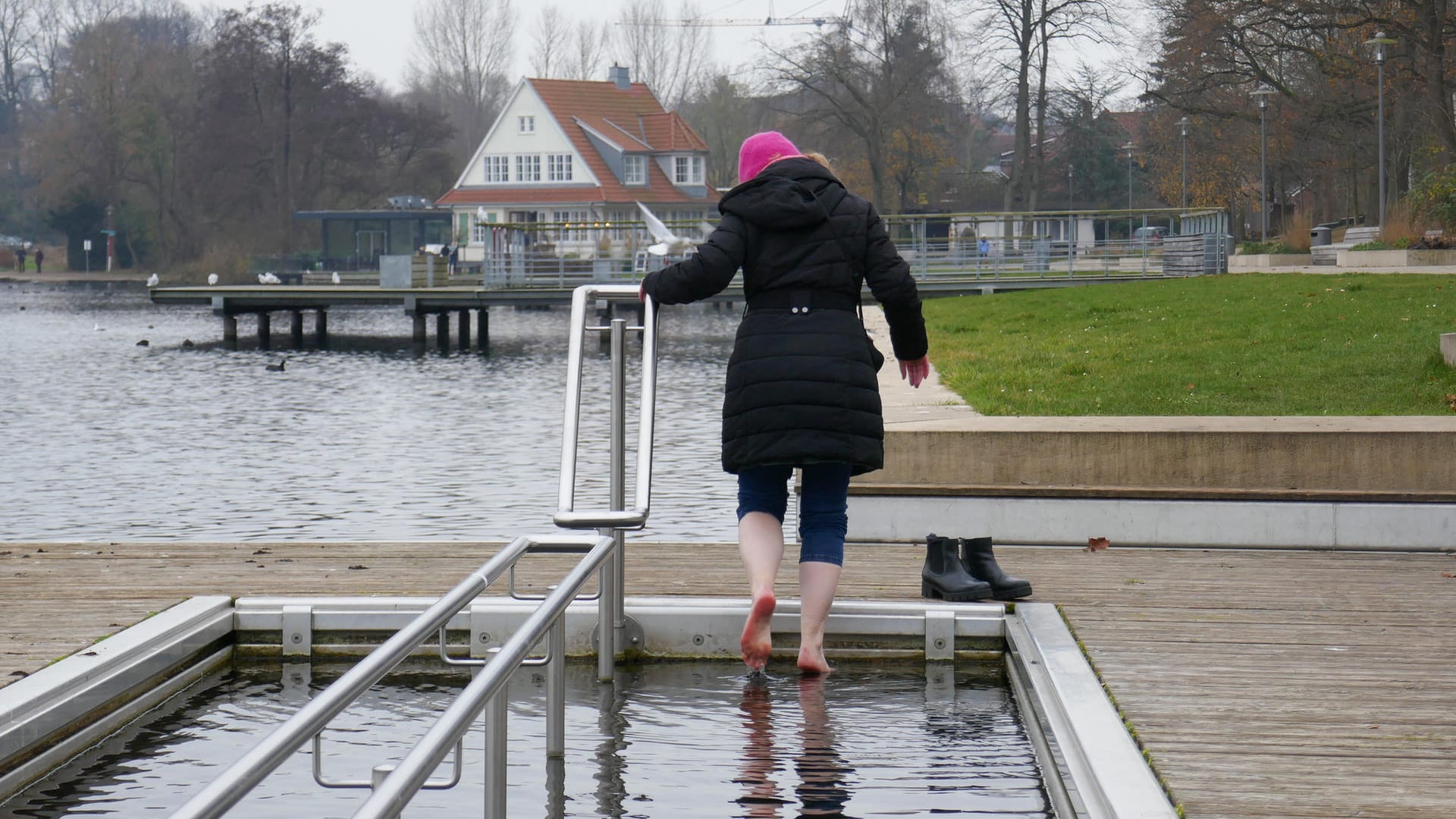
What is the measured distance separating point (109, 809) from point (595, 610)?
1.79 m

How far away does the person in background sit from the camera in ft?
15.5

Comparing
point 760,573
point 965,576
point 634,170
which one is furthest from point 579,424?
point 634,170

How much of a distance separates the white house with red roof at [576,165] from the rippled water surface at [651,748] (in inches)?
3036

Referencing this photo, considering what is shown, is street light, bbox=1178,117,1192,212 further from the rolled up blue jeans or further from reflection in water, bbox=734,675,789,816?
reflection in water, bbox=734,675,789,816

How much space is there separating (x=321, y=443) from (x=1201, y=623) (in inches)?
652

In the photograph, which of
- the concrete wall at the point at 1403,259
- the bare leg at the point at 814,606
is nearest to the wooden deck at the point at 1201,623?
the bare leg at the point at 814,606

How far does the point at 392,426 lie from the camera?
74.8 feet

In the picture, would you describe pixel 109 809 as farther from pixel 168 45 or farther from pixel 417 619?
pixel 168 45

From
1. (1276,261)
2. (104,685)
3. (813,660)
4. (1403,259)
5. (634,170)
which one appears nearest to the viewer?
(104,685)

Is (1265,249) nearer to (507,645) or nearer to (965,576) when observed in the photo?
(965,576)

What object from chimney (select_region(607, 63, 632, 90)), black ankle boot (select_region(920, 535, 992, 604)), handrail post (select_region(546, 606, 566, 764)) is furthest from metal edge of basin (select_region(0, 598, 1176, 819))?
chimney (select_region(607, 63, 632, 90))

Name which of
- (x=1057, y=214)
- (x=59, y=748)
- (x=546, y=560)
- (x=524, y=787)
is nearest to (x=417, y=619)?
(x=524, y=787)

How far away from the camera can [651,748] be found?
4.50 meters

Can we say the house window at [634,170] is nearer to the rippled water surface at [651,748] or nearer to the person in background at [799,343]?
the rippled water surface at [651,748]
